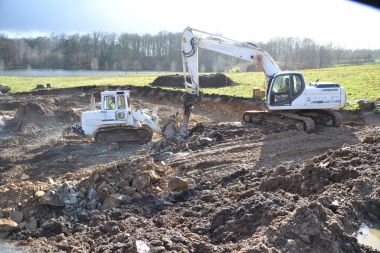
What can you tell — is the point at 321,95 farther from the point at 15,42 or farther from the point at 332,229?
the point at 15,42

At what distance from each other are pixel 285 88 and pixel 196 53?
322cm

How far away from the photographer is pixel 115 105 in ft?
50.1

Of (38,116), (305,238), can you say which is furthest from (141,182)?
(38,116)

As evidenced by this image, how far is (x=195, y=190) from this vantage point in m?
9.12


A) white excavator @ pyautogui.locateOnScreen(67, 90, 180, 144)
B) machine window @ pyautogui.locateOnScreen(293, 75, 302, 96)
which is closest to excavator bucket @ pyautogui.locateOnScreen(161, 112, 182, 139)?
white excavator @ pyautogui.locateOnScreen(67, 90, 180, 144)

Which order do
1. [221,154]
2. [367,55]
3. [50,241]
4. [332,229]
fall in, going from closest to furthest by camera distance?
[332,229], [50,241], [221,154], [367,55]

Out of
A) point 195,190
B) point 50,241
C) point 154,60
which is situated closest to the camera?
point 50,241

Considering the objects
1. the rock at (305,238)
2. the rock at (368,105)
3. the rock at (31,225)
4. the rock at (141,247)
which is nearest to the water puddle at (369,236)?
the rock at (305,238)

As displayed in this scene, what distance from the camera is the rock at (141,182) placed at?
9.32m

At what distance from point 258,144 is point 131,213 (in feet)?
18.2

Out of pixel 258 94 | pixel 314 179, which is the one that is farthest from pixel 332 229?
pixel 258 94

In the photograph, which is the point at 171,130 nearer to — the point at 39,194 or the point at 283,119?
the point at 283,119

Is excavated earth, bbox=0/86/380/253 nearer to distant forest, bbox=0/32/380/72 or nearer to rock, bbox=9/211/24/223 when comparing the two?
rock, bbox=9/211/24/223

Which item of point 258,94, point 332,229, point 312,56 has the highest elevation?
point 312,56
